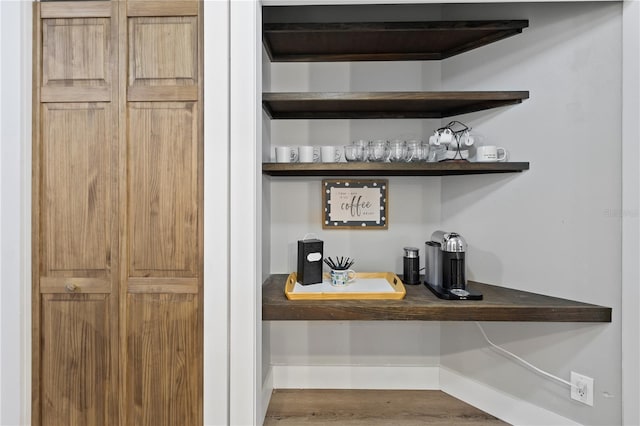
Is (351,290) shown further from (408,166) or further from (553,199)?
(553,199)

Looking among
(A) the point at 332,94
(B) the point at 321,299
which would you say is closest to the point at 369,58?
(A) the point at 332,94

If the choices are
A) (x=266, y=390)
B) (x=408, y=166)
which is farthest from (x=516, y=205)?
(x=266, y=390)

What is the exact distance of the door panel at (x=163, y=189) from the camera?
4.68ft

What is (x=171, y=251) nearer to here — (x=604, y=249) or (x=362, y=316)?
(x=362, y=316)

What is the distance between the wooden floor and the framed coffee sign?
2.84 feet

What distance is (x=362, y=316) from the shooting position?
1.45 metres

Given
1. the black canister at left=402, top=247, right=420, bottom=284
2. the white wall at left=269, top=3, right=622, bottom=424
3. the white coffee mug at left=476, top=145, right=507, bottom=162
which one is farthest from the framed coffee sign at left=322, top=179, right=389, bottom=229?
the white coffee mug at left=476, top=145, right=507, bottom=162

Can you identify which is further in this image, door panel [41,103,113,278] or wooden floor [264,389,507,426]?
wooden floor [264,389,507,426]

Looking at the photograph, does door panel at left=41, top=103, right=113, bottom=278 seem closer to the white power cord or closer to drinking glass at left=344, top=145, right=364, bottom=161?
drinking glass at left=344, top=145, right=364, bottom=161

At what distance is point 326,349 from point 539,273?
1.09m

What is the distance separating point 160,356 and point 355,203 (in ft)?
3.74

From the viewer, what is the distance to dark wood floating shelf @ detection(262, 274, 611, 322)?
1.41m

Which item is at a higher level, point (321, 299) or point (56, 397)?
point (321, 299)

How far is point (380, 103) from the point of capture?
5.64 ft
